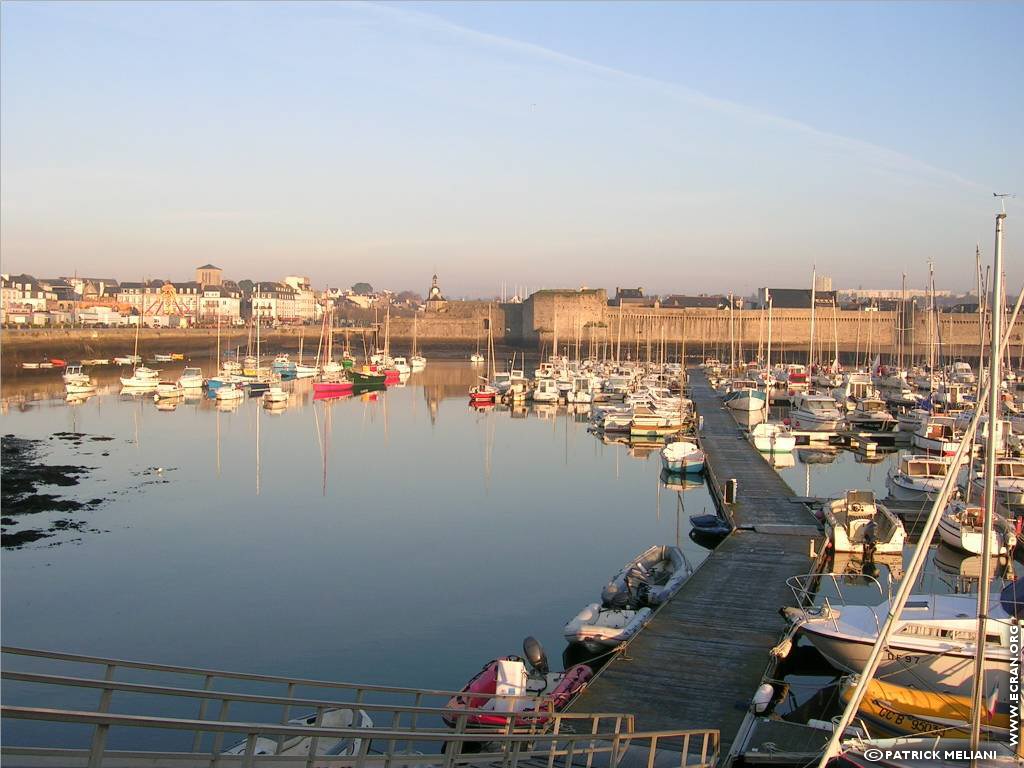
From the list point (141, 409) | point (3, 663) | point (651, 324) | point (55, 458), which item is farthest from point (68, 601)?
point (651, 324)

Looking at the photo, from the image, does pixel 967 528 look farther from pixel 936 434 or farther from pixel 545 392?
pixel 545 392

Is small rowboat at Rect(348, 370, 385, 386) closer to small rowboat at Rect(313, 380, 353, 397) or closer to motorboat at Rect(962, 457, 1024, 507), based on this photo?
small rowboat at Rect(313, 380, 353, 397)

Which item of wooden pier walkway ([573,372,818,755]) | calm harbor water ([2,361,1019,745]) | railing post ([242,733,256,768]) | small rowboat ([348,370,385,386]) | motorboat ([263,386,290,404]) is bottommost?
calm harbor water ([2,361,1019,745])

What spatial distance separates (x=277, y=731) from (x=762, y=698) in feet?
23.7

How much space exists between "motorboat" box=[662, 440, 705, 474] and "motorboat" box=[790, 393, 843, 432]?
9114 millimetres

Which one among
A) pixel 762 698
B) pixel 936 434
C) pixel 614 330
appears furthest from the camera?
pixel 614 330

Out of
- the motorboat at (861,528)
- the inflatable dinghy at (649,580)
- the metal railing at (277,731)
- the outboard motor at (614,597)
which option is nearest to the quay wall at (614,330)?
the motorboat at (861,528)

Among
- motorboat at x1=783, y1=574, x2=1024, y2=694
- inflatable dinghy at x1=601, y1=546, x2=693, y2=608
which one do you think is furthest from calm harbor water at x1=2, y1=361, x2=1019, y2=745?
motorboat at x1=783, y1=574, x2=1024, y2=694

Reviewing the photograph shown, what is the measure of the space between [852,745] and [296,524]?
15381mm

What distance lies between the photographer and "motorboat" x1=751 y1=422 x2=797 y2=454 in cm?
3191

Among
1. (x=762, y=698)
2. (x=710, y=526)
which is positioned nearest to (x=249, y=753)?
(x=762, y=698)

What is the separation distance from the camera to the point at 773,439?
32062 mm

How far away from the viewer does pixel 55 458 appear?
29.5 metres

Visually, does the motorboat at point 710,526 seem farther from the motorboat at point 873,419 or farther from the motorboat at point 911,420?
the motorboat at point 873,419
